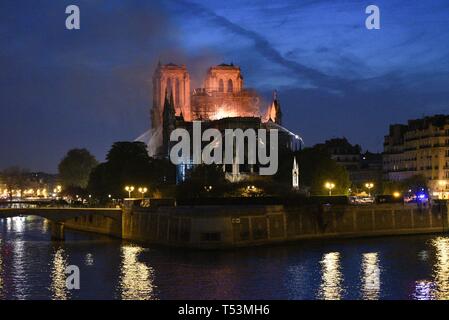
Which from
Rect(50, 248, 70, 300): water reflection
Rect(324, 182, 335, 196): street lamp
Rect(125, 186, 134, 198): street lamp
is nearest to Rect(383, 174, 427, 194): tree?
Rect(324, 182, 335, 196): street lamp

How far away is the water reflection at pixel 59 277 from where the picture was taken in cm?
3590

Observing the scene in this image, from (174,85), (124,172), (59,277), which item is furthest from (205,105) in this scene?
(59,277)

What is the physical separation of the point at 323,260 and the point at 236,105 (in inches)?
2825

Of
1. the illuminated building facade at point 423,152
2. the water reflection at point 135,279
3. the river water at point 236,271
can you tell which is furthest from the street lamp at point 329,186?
the water reflection at point 135,279

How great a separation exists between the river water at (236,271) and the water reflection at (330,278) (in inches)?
1.7

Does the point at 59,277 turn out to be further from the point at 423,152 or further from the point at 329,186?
the point at 423,152

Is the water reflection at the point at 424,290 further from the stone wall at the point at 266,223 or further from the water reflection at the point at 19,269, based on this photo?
the water reflection at the point at 19,269

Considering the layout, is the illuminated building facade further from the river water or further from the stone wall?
the river water

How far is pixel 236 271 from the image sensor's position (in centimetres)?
4191

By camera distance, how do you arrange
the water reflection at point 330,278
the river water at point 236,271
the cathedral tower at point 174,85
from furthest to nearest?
the cathedral tower at point 174,85 → the river water at point 236,271 → the water reflection at point 330,278
